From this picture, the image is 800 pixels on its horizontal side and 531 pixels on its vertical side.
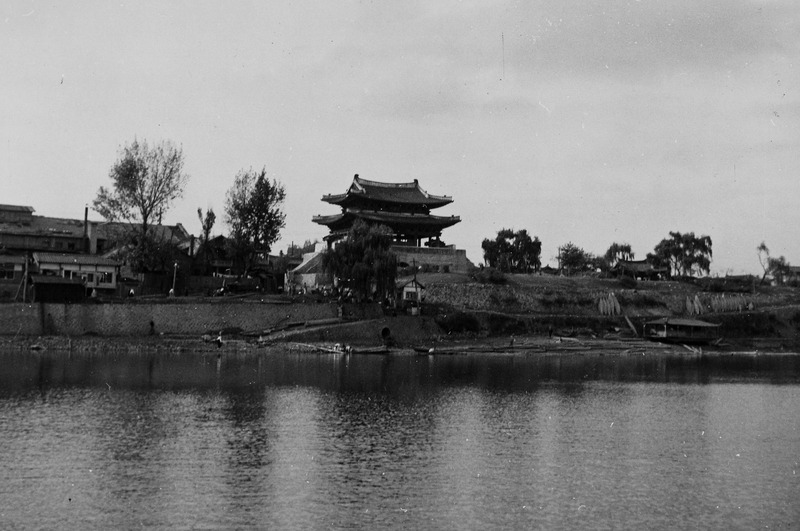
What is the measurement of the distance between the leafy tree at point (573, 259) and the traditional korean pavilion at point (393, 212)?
20.2 metres

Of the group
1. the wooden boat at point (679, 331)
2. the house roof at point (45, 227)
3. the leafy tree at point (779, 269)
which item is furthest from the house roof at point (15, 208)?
the leafy tree at point (779, 269)

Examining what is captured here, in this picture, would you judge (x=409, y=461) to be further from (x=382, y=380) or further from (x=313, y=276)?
(x=313, y=276)

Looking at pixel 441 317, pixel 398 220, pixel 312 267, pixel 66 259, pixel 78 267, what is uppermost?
pixel 398 220

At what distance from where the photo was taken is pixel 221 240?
7412 centimetres

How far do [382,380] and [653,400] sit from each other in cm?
1349

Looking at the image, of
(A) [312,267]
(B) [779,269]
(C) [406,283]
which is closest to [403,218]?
(A) [312,267]

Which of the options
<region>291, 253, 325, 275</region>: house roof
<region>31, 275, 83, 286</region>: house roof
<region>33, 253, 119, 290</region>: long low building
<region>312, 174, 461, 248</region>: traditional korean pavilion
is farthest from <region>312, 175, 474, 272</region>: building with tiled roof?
<region>31, 275, 83, 286</region>: house roof

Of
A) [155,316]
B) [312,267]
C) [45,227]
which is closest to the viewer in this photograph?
[155,316]

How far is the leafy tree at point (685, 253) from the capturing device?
89.2 metres

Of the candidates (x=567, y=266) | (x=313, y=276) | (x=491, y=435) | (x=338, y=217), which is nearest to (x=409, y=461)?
(x=491, y=435)

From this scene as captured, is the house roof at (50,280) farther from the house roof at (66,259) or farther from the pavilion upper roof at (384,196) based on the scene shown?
the pavilion upper roof at (384,196)

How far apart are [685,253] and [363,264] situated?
47.8 meters

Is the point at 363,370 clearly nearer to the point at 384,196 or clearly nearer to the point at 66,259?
the point at 66,259

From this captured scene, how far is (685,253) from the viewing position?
295 feet
